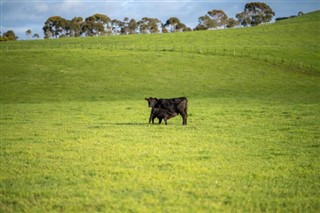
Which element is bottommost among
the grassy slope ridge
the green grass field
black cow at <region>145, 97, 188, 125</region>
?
the green grass field

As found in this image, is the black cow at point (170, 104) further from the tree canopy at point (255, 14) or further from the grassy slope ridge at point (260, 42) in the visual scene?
the tree canopy at point (255, 14)

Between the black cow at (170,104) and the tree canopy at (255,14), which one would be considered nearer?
the black cow at (170,104)

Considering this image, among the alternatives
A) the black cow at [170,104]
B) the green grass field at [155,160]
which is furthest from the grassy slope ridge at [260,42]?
the black cow at [170,104]

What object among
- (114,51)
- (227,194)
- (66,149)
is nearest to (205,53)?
(114,51)

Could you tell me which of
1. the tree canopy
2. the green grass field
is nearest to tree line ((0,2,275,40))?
the tree canopy

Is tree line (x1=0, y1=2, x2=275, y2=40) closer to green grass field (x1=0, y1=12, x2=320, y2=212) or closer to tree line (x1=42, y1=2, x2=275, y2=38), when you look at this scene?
tree line (x1=42, y1=2, x2=275, y2=38)

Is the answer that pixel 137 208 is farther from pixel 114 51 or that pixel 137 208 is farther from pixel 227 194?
pixel 114 51

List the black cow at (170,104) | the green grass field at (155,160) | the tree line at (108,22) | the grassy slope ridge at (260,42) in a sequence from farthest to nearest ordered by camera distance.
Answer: the tree line at (108,22)
the grassy slope ridge at (260,42)
the black cow at (170,104)
the green grass field at (155,160)

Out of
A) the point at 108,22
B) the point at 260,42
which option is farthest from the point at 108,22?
the point at 260,42

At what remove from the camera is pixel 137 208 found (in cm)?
731

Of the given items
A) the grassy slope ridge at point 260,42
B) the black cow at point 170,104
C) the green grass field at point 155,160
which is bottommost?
the green grass field at point 155,160

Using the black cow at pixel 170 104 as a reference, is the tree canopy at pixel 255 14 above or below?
above

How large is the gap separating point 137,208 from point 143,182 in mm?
1643

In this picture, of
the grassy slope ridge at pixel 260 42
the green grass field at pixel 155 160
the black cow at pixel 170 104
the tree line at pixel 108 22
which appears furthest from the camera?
the tree line at pixel 108 22
